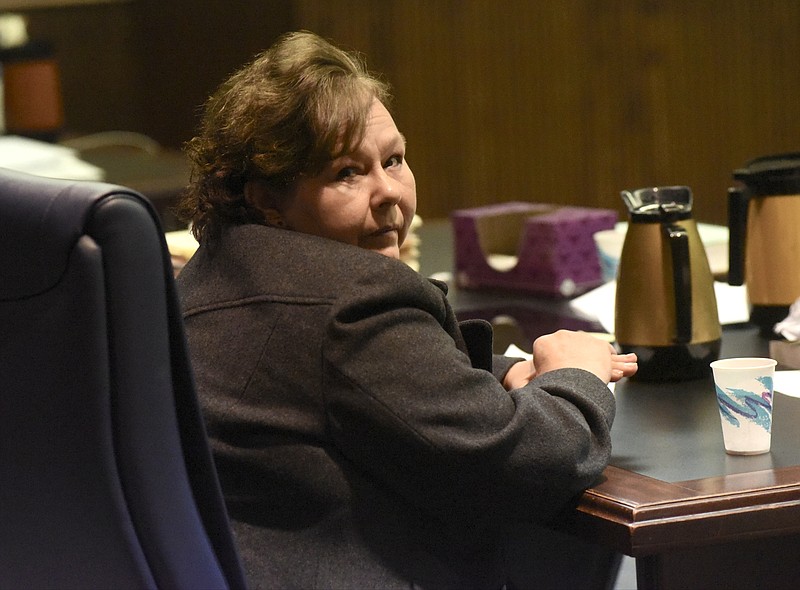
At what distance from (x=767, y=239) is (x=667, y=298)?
1.04ft

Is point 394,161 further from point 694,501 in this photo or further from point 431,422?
point 694,501

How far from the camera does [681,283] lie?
136cm

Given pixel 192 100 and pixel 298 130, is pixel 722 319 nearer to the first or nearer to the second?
pixel 298 130

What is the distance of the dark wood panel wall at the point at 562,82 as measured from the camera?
3301mm

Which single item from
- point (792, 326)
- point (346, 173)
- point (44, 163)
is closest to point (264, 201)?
point (346, 173)

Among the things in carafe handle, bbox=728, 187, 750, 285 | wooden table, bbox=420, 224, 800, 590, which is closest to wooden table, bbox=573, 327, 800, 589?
wooden table, bbox=420, 224, 800, 590

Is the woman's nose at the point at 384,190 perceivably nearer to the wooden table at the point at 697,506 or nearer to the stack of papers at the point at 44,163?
the wooden table at the point at 697,506

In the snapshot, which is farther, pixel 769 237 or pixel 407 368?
pixel 769 237

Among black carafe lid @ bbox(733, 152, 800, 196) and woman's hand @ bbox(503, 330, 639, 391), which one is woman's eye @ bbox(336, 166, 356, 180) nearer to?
woman's hand @ bbox(503, 330, 639, 391)

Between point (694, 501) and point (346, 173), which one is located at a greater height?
point (346, 173)

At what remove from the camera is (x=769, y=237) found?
162 cm

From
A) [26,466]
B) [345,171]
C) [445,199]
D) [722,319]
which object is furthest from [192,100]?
[26,466]

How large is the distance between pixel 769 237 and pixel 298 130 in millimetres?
791

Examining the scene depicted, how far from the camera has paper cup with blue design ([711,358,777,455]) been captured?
1.08m
